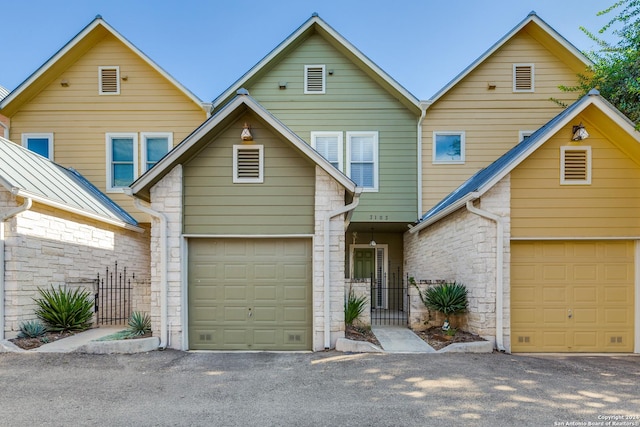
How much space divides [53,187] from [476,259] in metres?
10.9

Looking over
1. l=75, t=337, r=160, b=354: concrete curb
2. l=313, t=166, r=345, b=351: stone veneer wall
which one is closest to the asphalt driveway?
l=75, t=337, r=160, b=354: concrete curb

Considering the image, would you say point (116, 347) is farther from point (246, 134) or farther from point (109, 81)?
point (109, 81)

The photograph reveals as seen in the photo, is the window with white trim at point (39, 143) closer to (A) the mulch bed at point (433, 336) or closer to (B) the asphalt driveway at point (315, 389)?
(B) the asphalt driveway at point (315, 389)

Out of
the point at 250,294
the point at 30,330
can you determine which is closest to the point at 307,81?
the point at 250,294

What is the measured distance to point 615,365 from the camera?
269 inches

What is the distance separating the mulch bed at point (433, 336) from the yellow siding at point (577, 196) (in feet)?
8.47

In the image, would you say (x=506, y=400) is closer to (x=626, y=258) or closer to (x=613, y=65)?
(x=626, y=258)

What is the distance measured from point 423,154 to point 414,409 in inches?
353

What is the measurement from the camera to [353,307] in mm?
8578

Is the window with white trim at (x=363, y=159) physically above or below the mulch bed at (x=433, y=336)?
above

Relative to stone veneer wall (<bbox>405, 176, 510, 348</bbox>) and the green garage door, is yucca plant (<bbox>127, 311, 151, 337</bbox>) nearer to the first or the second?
the green garage door

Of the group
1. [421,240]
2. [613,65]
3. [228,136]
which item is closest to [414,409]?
[228,136]

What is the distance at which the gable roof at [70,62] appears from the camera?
1175cm

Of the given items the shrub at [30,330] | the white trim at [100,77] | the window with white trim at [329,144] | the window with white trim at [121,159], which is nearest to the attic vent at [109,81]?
the white trim at [100,77]
